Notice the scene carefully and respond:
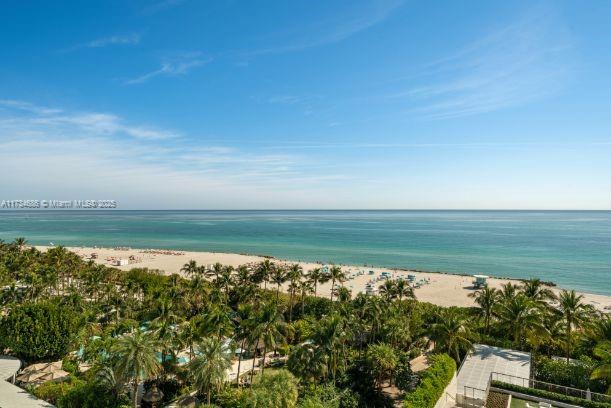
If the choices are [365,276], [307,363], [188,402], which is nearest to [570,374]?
[307,363]

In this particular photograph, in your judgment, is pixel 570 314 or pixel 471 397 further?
pixel 570 314

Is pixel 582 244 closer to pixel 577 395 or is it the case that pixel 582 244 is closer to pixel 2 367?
pixel 577 395

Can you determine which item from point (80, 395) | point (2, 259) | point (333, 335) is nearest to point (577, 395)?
point (333, 335)

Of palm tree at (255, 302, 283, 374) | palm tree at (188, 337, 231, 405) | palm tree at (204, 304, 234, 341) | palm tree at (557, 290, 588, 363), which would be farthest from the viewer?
palm tree at (557, 290, 588, 363)

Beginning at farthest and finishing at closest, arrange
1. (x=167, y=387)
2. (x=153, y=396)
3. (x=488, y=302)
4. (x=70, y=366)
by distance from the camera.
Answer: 1. (x=488, y=302)
2. (x=70, y=366)
3. (x=167, y=387)
4. (x=153, y=396)

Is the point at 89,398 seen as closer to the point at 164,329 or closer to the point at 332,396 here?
the point at 164,329

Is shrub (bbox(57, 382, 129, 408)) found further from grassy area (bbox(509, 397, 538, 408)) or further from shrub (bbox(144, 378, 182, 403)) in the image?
grassy area (bbox(509, 397, 538, 408))

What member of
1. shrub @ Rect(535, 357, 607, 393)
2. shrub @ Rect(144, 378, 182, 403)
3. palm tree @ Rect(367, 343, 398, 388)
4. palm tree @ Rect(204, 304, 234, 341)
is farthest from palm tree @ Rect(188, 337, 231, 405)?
shrub @ Rect(535, 357, 607, 393)
